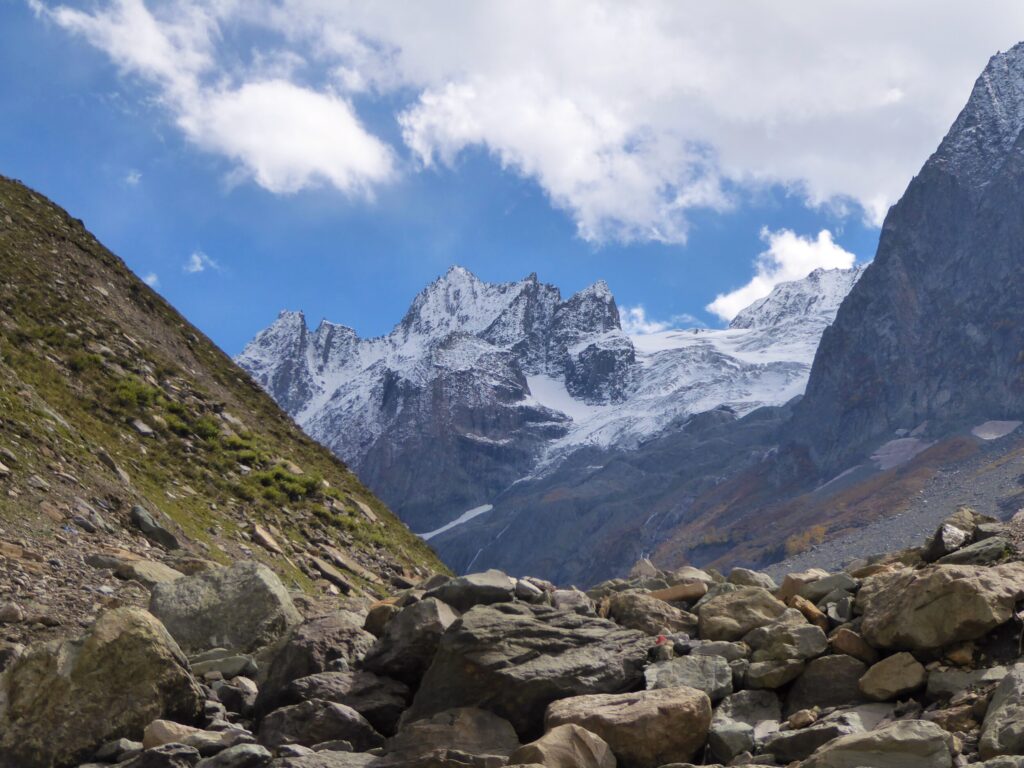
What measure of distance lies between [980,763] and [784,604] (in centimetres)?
513

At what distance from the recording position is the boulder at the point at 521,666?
11.0 m

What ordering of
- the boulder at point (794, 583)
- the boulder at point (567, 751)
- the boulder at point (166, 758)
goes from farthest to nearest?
the boulder at point (794, 583), the boulder at point (166, 758), the boulder at point (567, 751)

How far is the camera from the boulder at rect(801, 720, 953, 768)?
8438 millimetres

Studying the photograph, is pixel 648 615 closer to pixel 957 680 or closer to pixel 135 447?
pixel 957 680

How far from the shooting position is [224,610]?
13.7m

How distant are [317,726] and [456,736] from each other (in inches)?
65.1

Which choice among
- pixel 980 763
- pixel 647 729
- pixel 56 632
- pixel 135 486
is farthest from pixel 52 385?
pixel 980 763

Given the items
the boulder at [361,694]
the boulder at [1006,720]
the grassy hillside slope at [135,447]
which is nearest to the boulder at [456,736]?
the boulder at [361,694]

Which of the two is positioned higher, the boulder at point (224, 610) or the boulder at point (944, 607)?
the boulder at point (224, 610)

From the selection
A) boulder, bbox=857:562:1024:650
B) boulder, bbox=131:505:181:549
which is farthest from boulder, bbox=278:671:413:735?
boulder, bbox=131:505:181:549

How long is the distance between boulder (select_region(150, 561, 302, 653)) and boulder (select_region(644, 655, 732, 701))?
5.48 m

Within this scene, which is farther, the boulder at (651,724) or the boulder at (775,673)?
the boulder at (775,673)

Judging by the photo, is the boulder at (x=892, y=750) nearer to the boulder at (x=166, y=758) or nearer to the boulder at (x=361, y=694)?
the boulder at (x=361, y=694)

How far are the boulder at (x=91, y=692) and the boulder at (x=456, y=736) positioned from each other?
262 centimetres
